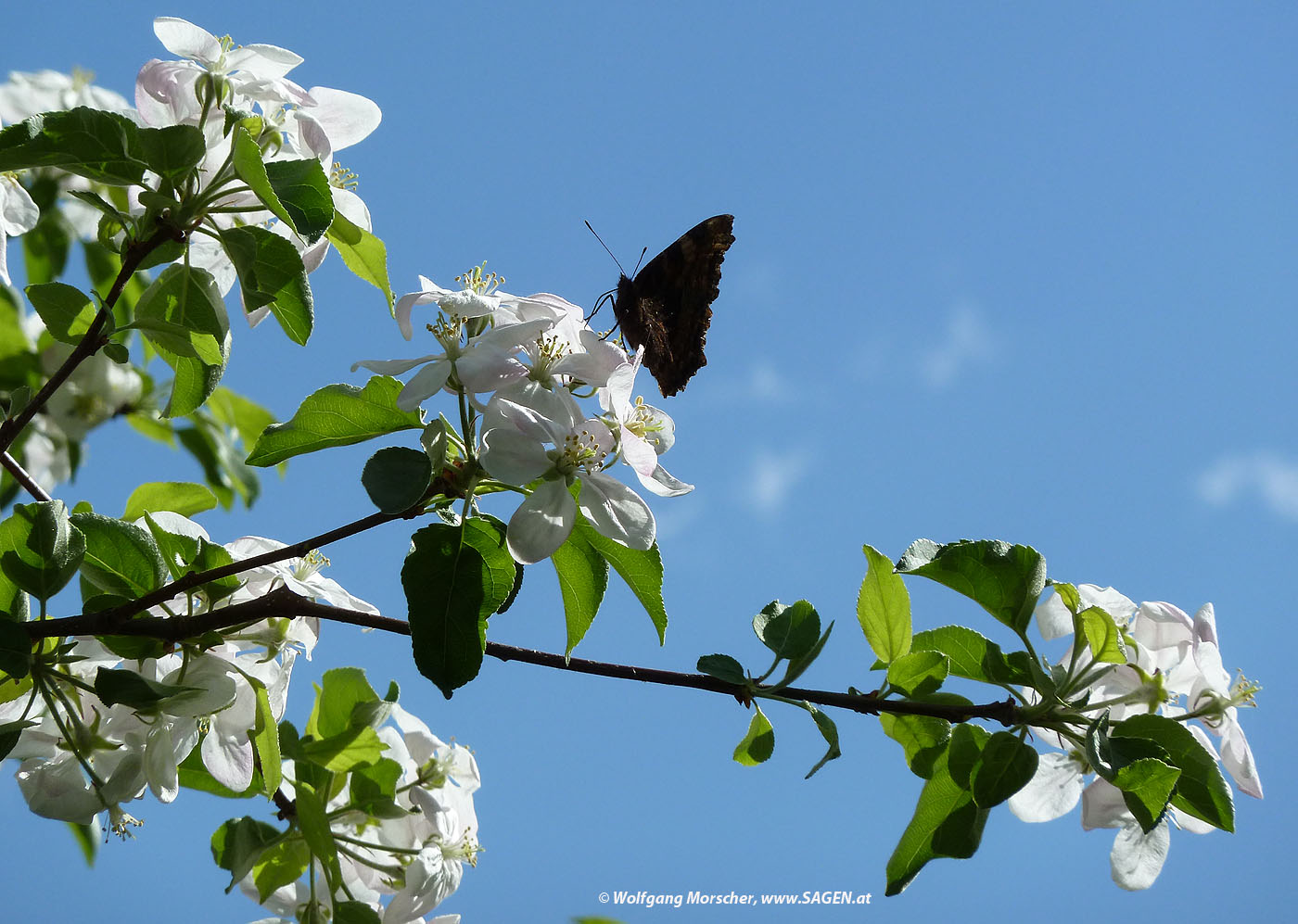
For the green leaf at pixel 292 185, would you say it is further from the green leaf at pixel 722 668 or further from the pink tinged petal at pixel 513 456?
the green leaf at pixel 722 668

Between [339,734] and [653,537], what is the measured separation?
2.40 ft

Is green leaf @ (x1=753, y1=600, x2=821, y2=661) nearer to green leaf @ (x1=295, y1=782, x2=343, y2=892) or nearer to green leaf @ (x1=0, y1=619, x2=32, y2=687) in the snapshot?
green leaf @ (x1=295, y1=782, x2=343, y2=892)

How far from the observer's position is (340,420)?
1.38 m

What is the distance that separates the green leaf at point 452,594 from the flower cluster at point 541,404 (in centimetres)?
6

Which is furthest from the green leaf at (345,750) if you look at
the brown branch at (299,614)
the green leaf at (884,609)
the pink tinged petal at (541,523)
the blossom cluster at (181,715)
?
the green leaf at (884,609)

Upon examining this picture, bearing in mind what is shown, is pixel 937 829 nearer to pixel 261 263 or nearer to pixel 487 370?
pixel 487 370

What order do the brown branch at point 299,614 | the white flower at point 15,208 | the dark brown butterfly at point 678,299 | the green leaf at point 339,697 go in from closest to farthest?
the brown branch at point 299,614 < the white flower at point 15,208 < the green leaf at point 339,697 < the dark brown butterfly at point 678,299

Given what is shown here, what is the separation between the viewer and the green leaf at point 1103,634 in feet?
4.96

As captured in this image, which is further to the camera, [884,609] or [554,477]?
[884,609]

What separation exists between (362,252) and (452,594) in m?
0.60

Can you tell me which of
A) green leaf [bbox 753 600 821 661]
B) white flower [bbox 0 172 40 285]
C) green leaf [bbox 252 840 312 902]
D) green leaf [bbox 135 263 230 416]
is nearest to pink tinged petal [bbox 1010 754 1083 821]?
green leaf [bbox 753 600 821 661]

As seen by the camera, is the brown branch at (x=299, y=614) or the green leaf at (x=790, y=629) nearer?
the brown branch at (x=299, y=614)

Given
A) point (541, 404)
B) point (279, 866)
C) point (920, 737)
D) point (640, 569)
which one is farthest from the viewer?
point (279, 866)

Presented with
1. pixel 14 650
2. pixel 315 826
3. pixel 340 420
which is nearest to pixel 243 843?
pixel 315 826
